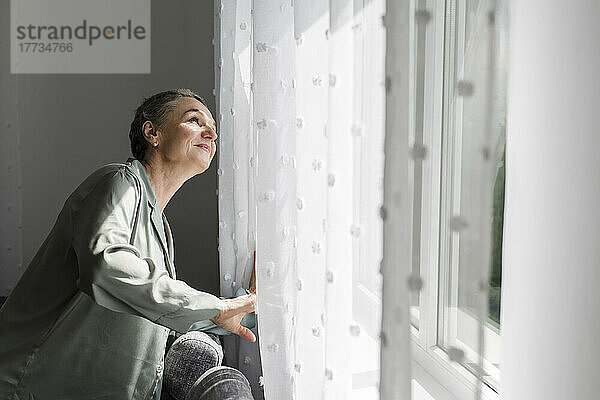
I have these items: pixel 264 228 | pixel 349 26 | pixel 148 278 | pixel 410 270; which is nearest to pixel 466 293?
pixel 410 270

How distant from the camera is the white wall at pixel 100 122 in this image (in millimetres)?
2904

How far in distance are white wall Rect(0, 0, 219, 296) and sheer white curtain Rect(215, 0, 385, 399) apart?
1.53 meters

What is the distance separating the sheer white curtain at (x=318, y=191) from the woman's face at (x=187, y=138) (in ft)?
0.87

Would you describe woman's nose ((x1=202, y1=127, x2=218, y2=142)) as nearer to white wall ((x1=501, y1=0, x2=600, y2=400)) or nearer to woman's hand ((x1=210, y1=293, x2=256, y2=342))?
woman's hand ((x1=210, y1=293, x2=256, y2=342))

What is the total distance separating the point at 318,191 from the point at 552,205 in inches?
23.1

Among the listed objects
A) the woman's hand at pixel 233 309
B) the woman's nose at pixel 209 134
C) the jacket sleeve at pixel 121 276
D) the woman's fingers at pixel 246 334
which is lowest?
the woman's fingers at pixel 246 334

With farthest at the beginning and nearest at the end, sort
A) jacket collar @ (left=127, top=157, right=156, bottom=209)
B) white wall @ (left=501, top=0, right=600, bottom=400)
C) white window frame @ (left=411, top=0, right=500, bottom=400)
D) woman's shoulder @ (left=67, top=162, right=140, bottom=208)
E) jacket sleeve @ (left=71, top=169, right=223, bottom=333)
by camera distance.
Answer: jacket collar @ (left=127, top=157, right=156, bottom=209), woman's shoulder @ (left=67, top=162, right=140, bottom=208), jacket sleeve @ (left=71, top=169, right=223, bottom=333), white window frame @ (left=411, top=0, right=500, bottom=400), white wall @ (left=501, top=0, right=600, bottom=400)

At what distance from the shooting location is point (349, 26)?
877 mm

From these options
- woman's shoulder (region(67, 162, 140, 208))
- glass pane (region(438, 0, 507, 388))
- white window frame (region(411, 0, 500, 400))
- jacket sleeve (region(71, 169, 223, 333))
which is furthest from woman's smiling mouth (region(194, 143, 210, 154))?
glass pane (region(438, 0, 507, 388))

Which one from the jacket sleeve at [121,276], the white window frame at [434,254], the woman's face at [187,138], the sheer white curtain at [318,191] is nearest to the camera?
the white window frame at [434,254]

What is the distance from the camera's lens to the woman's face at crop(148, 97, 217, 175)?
1.69m

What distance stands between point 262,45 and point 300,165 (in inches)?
11.1

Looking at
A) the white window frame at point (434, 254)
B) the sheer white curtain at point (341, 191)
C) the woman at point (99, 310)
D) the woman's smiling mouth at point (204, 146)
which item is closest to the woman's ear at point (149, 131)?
the woman at point (99, 310)

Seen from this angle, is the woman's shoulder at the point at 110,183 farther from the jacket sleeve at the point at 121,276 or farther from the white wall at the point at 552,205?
the white wall at the point at 552,205
